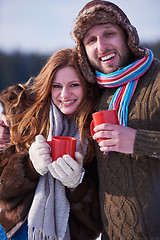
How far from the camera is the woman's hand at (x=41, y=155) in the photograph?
5.92 feet

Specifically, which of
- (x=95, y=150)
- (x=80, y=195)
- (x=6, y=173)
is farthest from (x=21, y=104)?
(x=80, y=195)

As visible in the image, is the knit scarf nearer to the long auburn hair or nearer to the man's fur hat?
the man's fur hat

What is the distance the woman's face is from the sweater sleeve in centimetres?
71

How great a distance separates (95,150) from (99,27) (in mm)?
948

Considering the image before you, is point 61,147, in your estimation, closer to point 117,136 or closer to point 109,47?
point 117,136

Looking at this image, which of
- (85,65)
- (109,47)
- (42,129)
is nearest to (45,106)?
(42,129)

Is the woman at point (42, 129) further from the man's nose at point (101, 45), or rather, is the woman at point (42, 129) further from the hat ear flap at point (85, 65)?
the man's nose at point (101, 45)

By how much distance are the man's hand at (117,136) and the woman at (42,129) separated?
456mm

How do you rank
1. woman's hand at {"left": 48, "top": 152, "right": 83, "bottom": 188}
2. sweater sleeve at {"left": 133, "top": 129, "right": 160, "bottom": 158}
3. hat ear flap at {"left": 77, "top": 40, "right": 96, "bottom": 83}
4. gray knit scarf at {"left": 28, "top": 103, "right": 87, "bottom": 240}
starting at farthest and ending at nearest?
hat ear flap at {"left": 77, "top": 40, "right": 96, "bottom": 83}, gray knit scarf at {"left": 28, "top": 103, "right": 87, "bottom": 240}, woman's hand at {"left": 48, "top": 152, "right": 83, "bottom": 188}, sweater sleeve at {"left": 133, "top": 129, "right": 160, "bottom": 158}

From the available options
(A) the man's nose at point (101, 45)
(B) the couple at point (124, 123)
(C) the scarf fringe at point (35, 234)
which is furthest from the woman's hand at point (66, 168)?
(A) the man's nose at point (101, 45)

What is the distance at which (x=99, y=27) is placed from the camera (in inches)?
75.9

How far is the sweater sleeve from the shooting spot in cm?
156

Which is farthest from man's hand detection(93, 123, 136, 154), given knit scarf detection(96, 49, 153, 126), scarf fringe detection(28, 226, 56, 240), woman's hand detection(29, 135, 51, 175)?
scarf fringe detection(28, 226, 56, 240)

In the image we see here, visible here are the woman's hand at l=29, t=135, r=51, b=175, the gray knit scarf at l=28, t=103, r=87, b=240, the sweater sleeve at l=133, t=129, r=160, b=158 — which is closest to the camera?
the sweater sleeve at l=133, t=129, r=160, b=158
